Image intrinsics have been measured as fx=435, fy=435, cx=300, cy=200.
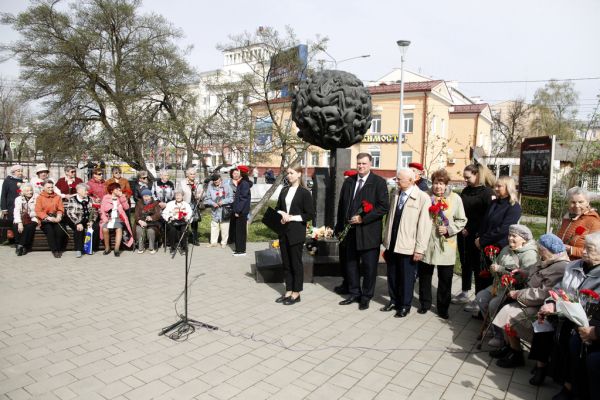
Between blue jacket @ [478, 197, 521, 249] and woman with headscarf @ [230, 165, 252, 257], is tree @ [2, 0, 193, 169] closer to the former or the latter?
woman with headscarf @ [230, 165, 252, 257]

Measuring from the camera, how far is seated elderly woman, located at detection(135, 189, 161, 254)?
949 centimetres

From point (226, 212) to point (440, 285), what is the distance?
19.5 feet

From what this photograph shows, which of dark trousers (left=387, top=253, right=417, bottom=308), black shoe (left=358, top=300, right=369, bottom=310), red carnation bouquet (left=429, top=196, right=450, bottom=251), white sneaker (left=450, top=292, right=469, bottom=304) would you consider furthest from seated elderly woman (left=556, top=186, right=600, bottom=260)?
black shoe (left=358, top=300, right=369, bottom=310)

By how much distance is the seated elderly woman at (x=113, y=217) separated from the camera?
9141mm

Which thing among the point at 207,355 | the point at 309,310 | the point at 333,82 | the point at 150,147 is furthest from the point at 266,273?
the point at 150,147

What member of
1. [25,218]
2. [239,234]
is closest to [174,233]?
[239,234]

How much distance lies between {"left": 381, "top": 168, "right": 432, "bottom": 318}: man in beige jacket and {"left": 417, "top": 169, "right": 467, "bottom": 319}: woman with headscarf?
0.15 m

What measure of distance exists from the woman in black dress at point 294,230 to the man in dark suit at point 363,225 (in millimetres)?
604

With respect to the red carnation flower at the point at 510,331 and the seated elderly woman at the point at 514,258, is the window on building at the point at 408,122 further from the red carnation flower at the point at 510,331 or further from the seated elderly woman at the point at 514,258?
the red carnation flower at the point at 510,331

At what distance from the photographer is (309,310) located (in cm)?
584

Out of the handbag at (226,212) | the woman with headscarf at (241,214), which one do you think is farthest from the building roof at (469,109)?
the woman with headscarf at (241,214)

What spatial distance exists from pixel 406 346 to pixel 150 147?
1410 centimetres

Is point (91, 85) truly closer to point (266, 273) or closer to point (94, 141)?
point (94, 141)

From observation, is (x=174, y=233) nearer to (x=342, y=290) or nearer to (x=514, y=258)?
(x=342, y=290)
